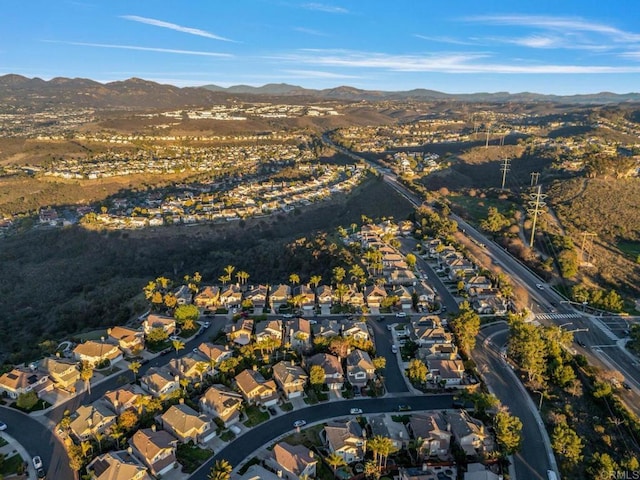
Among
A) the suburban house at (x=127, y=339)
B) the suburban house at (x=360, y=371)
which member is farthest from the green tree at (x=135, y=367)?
the suburban house at (x=360, y=371)

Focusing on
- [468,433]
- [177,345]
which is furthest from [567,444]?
[177,345]

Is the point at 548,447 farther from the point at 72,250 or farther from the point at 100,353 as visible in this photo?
the point at 72,250

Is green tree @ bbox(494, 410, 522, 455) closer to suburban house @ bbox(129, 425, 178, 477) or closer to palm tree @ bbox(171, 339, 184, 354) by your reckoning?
suburban house @ bbox(129, 425, 178, 477)

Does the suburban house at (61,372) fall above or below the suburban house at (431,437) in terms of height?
below

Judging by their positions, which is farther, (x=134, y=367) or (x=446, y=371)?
(x=134, y=367)

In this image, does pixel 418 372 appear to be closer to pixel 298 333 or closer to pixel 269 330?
pixel 298 333

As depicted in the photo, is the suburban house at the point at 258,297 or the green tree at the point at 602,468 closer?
the green tree at the point at 602,468

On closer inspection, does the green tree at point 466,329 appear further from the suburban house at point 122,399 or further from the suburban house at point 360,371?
the suburban house at point 122,399
